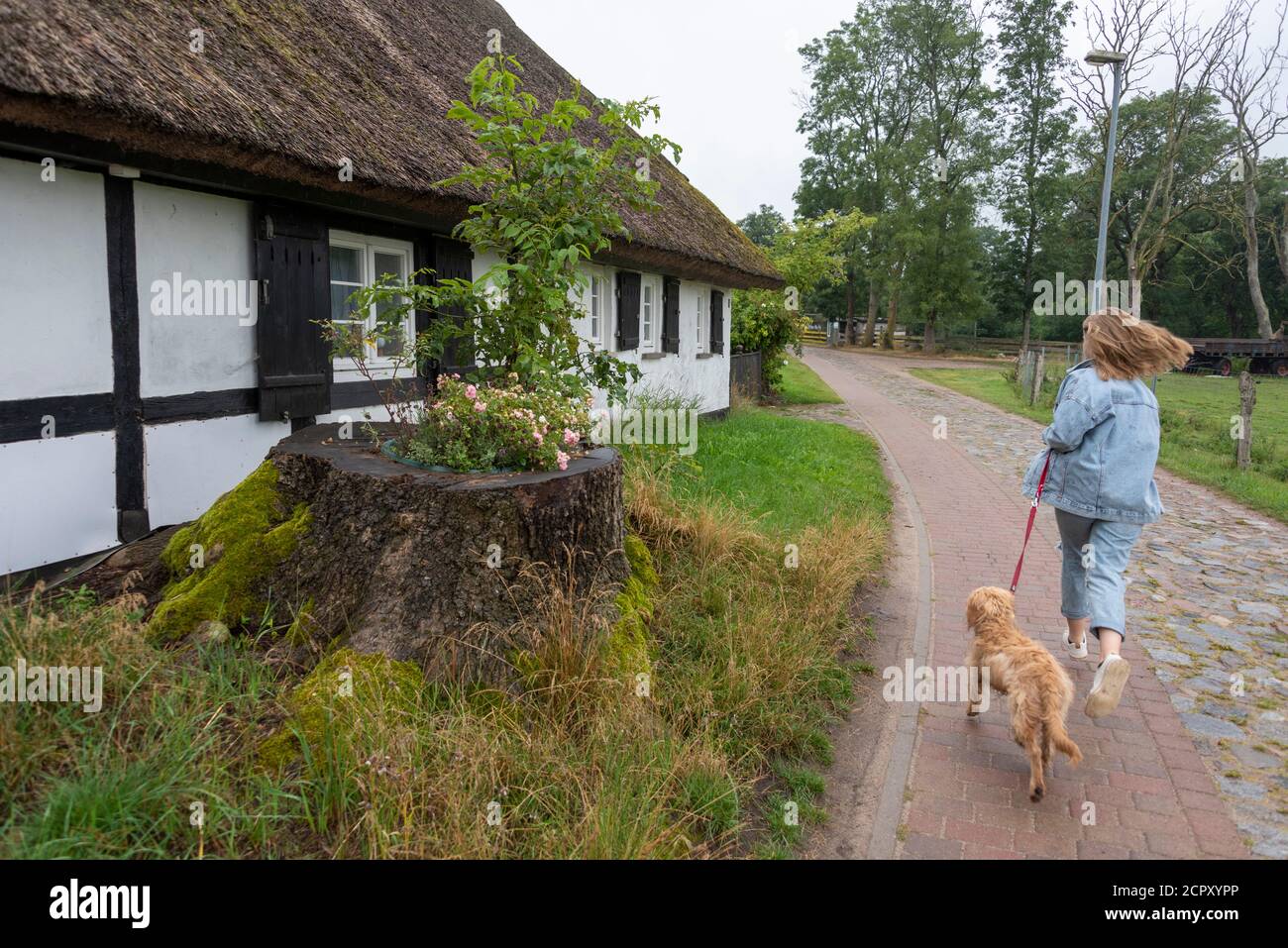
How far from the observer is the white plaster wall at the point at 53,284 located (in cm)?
453

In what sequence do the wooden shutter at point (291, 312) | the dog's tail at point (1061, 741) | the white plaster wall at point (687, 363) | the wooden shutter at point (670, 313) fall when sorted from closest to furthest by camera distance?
the dog's tail at point (1061, 741) → the wooden shutter at point (291, 312) → the white plaster wall at point (687, 363) → the wooden shutter at point (670, 313)

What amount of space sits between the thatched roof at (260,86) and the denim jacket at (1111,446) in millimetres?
4610

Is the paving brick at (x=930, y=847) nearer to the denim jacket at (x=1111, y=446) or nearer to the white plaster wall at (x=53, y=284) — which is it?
the denim jacket at (x=1111, y=446)

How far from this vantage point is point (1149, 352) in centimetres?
429

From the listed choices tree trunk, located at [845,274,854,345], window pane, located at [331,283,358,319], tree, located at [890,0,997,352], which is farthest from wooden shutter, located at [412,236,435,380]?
tree trunk, located at [845,274,854,345]

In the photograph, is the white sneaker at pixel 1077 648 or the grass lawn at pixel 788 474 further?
the grass lawn at pixel 788 474

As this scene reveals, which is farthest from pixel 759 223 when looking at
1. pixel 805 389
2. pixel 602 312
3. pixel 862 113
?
pixel 602 312

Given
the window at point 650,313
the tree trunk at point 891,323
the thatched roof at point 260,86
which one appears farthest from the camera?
the tree trunk at point 891,323

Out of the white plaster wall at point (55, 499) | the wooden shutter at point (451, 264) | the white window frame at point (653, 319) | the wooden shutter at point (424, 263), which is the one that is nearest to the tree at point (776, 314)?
the white window frame at point (653, 319)

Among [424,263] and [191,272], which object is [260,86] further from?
Result: [424,263]

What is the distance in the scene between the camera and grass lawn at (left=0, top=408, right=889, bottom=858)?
2.62 metres
